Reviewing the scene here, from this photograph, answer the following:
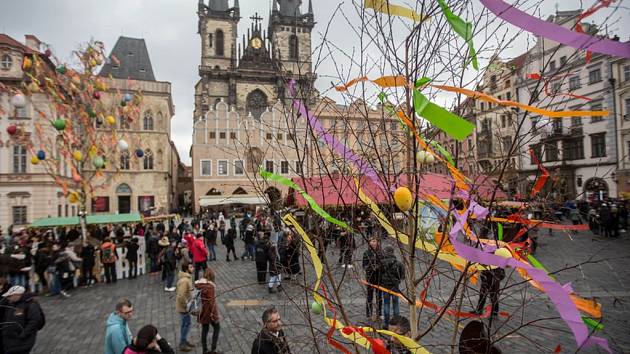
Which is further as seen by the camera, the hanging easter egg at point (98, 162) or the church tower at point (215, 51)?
the church tower at point (215, 51)

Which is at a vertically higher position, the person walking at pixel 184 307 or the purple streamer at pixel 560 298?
the purple streamer at pixel 560 298

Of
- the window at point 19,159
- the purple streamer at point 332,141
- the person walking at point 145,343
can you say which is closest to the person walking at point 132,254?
the person walking at point 145,343

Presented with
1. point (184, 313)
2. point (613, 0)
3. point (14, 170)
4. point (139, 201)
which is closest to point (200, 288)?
point (184, 313)

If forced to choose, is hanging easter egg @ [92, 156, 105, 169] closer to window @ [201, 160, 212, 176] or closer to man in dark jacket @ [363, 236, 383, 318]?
man in dark jacket @ [363, 236, 383, 318]

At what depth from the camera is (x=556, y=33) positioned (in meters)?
1.53

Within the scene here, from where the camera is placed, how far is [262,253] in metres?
9.75

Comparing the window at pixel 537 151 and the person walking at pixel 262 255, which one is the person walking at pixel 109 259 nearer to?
the person walking at pixel 262 255

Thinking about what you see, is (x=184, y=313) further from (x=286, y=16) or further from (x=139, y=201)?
(x=286, y=16)

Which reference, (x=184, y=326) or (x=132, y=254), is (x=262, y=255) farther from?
(x=132, y=254)

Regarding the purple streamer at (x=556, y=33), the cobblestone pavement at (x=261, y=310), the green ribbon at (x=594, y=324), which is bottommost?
the cobblestone pavement at (x=261, y=310)

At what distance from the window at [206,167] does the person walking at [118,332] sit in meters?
34.4

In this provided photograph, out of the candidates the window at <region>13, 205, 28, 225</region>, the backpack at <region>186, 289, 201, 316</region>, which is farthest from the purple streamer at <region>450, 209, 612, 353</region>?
the window at <region>13, 205, 28, 225</region>

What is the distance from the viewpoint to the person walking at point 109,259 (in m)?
10.7

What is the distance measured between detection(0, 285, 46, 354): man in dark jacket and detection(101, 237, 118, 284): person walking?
20.8 feet
